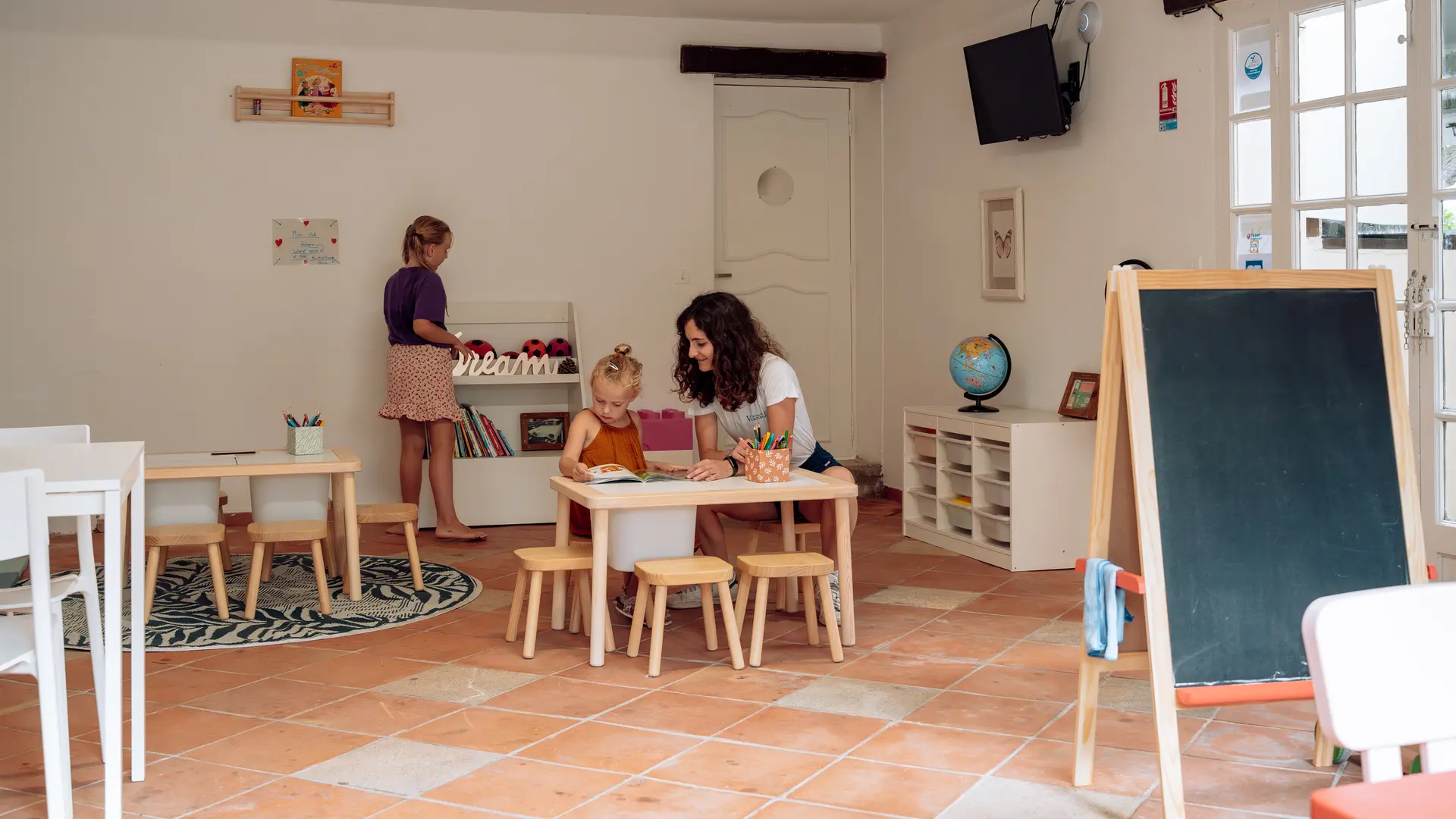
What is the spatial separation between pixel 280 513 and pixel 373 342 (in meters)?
2.29

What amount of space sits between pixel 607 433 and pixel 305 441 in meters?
1.26

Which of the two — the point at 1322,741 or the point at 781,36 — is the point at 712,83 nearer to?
the point at 781,36

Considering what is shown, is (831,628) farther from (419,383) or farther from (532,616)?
(419,383)

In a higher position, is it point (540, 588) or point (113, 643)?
point (113, 643)

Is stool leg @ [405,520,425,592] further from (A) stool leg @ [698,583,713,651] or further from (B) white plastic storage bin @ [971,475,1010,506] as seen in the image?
(B) white plastic storage bin @ [971,475,1010,506]

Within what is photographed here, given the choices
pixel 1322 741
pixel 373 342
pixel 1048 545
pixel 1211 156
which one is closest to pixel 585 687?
pixel 1322 741

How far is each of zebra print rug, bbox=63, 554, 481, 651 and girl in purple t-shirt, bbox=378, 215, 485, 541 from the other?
581 mm

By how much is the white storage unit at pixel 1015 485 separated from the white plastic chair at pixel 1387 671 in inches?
154

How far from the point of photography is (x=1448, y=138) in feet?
12.5

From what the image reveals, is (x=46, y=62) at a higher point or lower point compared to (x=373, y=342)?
higher

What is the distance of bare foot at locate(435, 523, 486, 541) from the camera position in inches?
234

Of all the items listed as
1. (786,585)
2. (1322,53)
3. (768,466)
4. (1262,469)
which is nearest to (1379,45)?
(1322,53)

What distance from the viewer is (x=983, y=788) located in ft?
8.80

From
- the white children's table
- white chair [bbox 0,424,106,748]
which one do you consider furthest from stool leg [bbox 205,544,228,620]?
the white children's table
